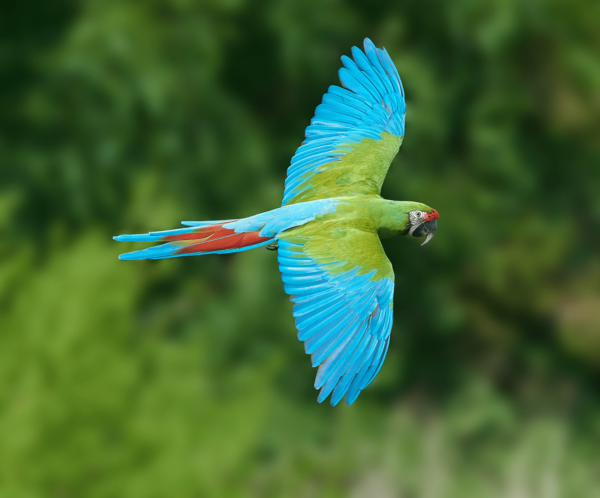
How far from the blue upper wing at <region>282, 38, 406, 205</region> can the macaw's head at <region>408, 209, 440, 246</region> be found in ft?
0.42

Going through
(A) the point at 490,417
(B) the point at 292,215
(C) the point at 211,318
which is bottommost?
(A) the point at 490,417

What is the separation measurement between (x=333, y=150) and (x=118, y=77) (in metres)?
2.01

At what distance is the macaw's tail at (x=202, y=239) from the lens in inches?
59.7

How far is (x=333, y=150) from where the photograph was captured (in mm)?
1826

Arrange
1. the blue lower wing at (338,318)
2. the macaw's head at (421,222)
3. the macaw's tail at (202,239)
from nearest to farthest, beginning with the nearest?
1. the blue lower wing at (338,318)
2. the macaw's tail at (202,239)
3. the macaw's head at (421,222)

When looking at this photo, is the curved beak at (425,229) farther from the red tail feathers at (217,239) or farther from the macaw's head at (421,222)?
the red tail feathers at (217,239)

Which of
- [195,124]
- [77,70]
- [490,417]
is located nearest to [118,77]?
[77,70]

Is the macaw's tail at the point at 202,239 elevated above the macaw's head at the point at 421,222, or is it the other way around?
the macaw's head at the point at 421,222

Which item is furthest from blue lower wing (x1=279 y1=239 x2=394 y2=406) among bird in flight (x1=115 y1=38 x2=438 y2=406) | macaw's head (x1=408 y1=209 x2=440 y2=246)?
macaw's head (x1=408 y1=209 x2=440 y2=246)

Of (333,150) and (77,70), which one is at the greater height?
(333,150)

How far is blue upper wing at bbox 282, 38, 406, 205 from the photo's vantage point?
1772 mm

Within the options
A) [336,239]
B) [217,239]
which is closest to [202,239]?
[217,239]

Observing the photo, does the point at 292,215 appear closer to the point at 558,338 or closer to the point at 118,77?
the point at 118,77

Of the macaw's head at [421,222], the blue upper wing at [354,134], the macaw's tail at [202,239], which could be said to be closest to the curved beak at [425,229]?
the macaw's head at [421,222]
